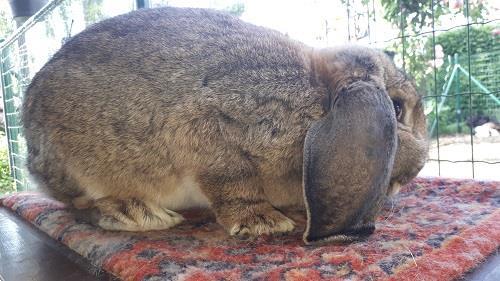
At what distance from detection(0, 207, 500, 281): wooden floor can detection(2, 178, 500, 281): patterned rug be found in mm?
30

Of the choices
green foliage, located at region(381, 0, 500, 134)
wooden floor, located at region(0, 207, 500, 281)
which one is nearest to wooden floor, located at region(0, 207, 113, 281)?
wooden floor, located at region(0, 207, 500, 281)

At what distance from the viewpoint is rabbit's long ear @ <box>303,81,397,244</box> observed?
141cm

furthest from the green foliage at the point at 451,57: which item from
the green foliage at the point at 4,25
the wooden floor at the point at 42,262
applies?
the green foliage at the point at 4,25

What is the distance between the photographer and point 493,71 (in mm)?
6773

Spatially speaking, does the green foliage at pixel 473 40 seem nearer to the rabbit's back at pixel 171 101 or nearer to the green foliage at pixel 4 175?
the rabbit's back at pixel 171 101

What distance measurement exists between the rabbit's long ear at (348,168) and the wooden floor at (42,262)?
1.13 ft

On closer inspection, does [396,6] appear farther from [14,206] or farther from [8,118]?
[8,118]

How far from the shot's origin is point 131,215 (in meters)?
1.78

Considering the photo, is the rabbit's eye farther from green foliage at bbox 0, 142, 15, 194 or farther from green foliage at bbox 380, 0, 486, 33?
green foliage at bbox 0, 142, 15, 194

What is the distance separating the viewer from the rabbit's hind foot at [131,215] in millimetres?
1767

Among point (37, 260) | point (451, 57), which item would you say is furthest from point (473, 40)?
point (37, 260)

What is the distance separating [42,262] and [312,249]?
901 mm

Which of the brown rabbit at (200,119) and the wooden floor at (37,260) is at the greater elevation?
the brown rabbit at (200,119)

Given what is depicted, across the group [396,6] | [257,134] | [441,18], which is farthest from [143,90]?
[441,18]
